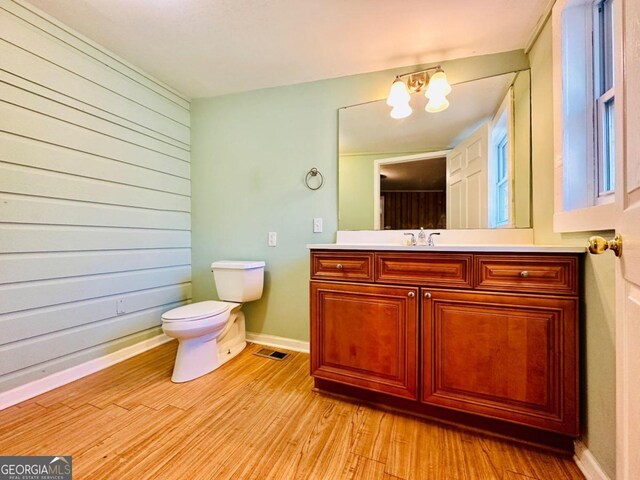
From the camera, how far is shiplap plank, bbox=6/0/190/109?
1.44 m

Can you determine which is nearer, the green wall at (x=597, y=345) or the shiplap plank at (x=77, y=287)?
the green wall at (x=597, y=345)

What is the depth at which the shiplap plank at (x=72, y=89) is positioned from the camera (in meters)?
1.42

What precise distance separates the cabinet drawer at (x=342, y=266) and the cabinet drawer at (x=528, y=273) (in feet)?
1.70

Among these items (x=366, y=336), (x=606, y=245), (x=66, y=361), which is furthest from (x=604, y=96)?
(x=66, y=361)

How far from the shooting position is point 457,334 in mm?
1242

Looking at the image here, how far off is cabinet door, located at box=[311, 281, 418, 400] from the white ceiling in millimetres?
1508

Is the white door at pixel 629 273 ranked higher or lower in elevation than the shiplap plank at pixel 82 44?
lower

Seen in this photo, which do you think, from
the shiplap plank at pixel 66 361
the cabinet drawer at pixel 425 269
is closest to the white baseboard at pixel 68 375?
the shiplap plank at pixel 66 361

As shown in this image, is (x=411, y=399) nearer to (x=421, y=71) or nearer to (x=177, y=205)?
(x=421, y=71)

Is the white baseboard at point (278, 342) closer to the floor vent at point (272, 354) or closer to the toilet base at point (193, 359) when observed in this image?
the floor vent at point (272, 354)

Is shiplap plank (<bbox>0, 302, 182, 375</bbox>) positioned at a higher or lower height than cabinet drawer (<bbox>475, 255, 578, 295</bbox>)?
lower

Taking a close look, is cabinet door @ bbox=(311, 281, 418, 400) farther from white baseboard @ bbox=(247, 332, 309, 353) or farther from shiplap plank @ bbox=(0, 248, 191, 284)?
shiplap plank @ bbox=(0, 248, 191, 284)

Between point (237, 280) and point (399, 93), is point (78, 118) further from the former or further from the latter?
point (399, 93)

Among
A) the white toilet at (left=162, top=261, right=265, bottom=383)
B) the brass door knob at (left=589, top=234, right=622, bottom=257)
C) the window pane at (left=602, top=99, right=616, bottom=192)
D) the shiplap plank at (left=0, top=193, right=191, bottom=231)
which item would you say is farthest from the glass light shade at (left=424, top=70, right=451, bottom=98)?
the shiplap plank at (left=0, top=193, right=191, bottom=231)
